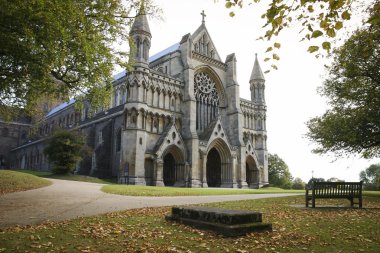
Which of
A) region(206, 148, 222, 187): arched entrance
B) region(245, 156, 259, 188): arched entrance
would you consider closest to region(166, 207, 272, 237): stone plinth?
region(206, 148, 222, 187): arched entrance

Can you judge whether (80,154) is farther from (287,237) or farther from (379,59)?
(287,237)

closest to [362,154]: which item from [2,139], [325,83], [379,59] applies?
[325,83]

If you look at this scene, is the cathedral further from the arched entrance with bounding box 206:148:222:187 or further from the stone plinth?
the stone plinth

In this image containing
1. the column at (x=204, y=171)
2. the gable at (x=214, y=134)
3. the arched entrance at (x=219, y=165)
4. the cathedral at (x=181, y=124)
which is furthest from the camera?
the arched entrance at (x=219, y=165)

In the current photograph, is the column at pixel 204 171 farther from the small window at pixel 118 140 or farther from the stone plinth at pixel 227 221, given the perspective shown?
the stone plinth at pixel 227 221

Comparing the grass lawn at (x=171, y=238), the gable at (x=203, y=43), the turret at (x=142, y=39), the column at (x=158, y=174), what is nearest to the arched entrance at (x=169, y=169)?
the column at (x=158, y=174)

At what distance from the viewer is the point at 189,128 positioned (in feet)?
119

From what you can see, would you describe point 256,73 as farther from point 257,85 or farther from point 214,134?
point 214,134

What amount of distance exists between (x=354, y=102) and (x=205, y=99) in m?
22.0

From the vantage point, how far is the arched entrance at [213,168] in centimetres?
4066

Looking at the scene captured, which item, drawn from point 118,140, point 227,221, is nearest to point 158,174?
point 118,140

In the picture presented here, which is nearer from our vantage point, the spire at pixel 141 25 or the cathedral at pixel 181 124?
the cathedral at pixel 181 124

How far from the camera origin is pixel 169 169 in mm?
37062

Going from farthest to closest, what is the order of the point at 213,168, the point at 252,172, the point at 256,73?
the point at 256,73
the point at 252,172
the point at 213,168
